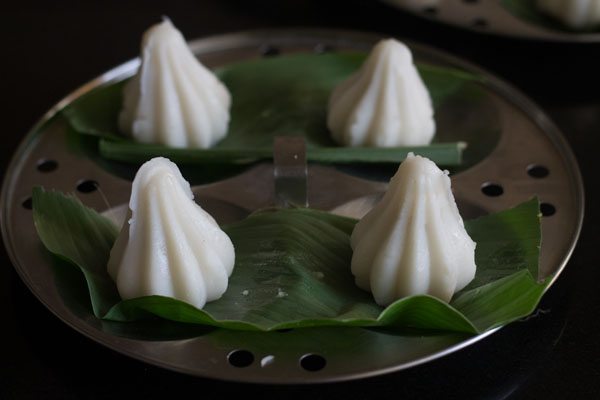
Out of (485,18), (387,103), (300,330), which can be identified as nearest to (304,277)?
(300,330)

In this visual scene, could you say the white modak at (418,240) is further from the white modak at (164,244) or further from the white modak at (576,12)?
the white modak at (576,12)

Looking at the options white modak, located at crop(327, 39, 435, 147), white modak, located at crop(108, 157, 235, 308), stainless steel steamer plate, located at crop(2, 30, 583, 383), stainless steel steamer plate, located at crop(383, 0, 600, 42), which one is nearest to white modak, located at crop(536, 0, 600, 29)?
stainless steel steamer plate, located at crop(383, 0, 600, 42)

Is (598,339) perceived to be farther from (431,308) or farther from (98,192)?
(98,192)

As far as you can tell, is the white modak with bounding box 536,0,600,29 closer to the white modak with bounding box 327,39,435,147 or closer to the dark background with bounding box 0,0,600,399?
the dark background with bounding box 0,0,600,399

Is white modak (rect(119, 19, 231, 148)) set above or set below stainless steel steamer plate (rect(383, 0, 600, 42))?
below

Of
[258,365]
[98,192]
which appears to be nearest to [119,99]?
[98,192]

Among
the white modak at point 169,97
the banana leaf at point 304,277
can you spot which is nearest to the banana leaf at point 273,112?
the white modak at point 169,97

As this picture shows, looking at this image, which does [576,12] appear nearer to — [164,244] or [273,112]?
[273,112]
